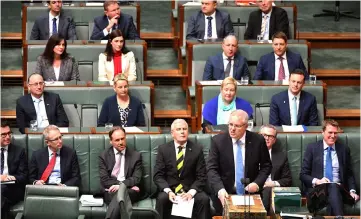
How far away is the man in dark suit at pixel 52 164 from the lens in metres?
8.64

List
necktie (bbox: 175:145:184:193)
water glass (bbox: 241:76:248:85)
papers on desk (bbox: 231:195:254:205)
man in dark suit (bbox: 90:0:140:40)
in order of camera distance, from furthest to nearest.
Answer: man in dark suit (bbox: 90:0:140:40)
water glass (bbox: 241:76:248:85)
necktie (bbox: 175:145:184:193)
papers on desk (bbox: 231:195:254:205)

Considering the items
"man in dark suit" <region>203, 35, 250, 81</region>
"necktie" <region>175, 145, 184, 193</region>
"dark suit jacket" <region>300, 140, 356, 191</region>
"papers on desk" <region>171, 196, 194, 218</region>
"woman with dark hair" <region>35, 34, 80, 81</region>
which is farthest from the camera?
"man in dark suit" <region>203, 35, 250, 81</region>

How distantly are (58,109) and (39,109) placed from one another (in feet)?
0.50

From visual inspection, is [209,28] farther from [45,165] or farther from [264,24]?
[45,165]

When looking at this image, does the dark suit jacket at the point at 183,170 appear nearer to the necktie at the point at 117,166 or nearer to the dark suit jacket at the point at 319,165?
the necktie at the point at 117,166

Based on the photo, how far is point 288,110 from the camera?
9.49 meters

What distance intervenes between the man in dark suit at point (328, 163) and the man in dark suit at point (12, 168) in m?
2.09

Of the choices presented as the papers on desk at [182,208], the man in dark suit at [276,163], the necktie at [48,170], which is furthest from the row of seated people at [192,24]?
the papers on desk at [182,208]

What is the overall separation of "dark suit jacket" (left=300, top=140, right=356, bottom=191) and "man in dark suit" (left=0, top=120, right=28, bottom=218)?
6.85 feet

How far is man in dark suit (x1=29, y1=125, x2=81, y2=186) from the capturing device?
864 cm

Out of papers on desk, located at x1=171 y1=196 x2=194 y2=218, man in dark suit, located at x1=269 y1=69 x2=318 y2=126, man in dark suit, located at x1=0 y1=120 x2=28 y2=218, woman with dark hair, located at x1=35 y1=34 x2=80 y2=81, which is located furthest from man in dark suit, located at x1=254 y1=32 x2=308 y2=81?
man in dark suit, located at x1=0 y1=120 x2=28 y2=218

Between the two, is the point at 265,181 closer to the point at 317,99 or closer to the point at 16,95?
the point at 317,99

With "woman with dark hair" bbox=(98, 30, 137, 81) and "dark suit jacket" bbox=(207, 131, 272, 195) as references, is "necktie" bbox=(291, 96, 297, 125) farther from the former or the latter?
"woman with dark hair" bbox=(98, 30, 137, 81)

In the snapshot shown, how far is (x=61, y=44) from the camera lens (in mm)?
9938
